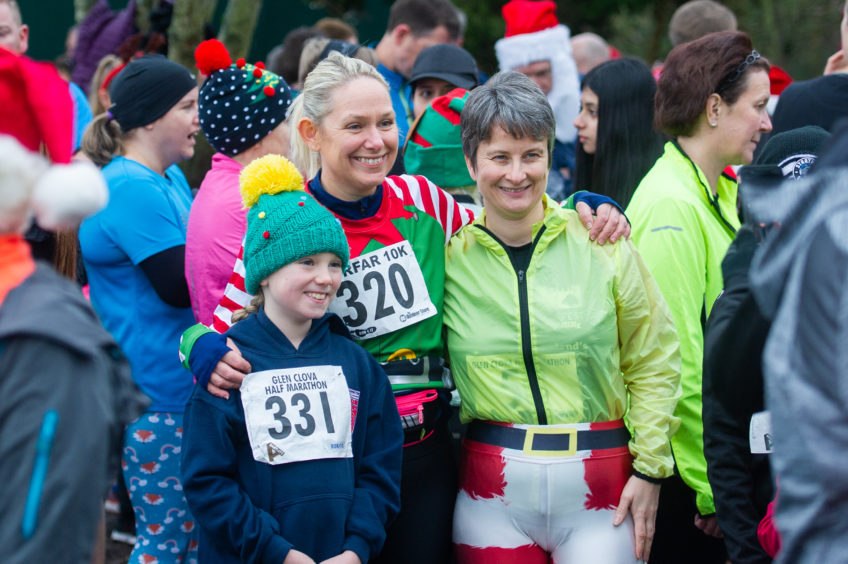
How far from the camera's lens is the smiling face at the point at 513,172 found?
2730 millimetres

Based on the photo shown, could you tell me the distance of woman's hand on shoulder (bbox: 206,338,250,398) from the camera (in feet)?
8.24

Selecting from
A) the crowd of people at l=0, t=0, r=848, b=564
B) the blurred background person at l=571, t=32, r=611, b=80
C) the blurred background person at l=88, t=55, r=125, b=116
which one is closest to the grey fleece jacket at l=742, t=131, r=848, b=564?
the crowd of people at l=0, t=0, r=848, b=564

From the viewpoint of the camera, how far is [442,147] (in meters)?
4.16

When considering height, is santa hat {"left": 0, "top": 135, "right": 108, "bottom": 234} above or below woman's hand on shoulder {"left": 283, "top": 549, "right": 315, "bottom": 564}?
above

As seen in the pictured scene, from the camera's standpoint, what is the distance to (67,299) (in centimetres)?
158

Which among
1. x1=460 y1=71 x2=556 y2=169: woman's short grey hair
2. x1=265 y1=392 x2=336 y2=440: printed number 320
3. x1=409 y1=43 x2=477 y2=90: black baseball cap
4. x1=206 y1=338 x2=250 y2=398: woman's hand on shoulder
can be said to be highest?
x1=460 y1=71 x2=556 y2=169: woman's short grey hair

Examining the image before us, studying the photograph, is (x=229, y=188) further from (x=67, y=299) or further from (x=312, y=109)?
(x=67, y=299)

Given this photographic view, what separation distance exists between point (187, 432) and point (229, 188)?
1168 mm

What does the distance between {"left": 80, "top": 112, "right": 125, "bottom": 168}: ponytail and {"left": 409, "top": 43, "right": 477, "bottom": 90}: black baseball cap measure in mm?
1917

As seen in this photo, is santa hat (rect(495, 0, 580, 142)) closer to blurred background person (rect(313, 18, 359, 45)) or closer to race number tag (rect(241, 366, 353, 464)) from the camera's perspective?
blurred background person (rect(313, 18, 359, 45))

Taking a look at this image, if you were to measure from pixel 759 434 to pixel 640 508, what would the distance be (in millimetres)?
438

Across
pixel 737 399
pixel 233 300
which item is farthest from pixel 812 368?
pixel 233 300

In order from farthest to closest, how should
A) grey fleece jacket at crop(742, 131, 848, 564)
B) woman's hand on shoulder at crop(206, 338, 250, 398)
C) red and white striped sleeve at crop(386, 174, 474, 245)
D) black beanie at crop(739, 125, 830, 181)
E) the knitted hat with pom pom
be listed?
the knitted hat with pom pom < red and white striped sleeve at crop(386, 174, 474, 245) < black beanie at crop(739, 125, 830, 181) < woman's hand on shoulder at crop(206, 338, 250, 398) < grey fleece jacket at crop(742, 131, 848, 564)

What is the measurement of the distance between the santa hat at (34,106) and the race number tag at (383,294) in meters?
1.20
